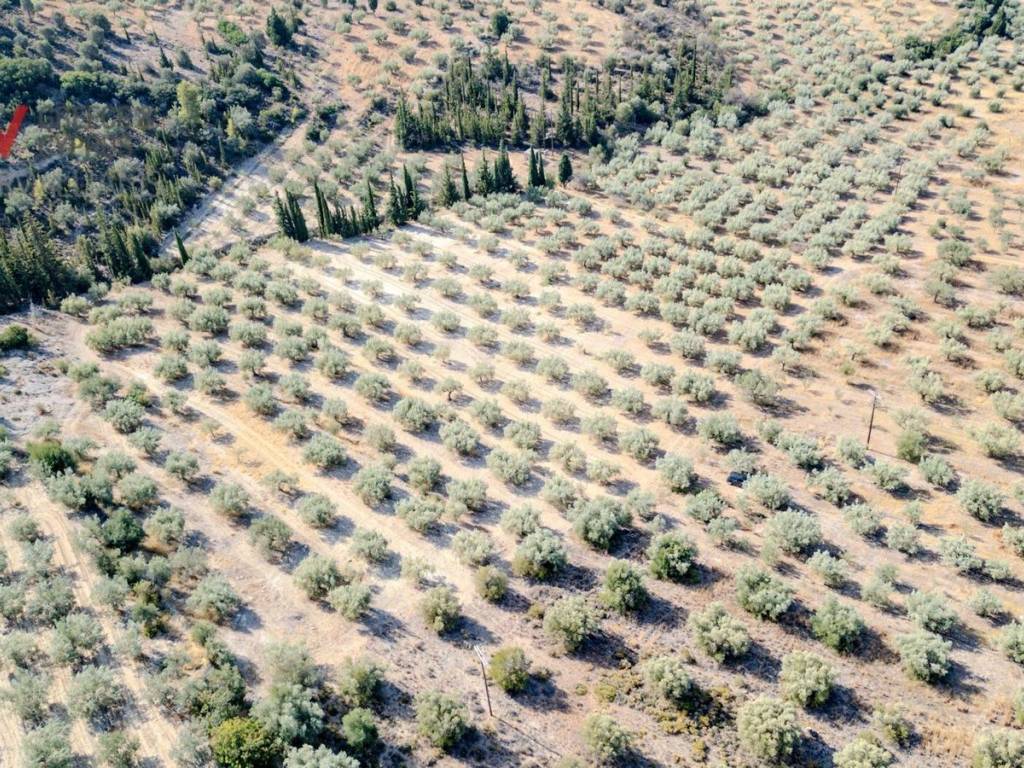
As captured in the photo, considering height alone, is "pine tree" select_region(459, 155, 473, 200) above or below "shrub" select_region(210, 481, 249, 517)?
above

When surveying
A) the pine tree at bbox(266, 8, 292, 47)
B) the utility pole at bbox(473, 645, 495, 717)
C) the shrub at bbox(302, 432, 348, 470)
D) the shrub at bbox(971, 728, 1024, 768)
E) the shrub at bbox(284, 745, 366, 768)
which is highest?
the pine tree at bbox(266, 8, 292, 47)

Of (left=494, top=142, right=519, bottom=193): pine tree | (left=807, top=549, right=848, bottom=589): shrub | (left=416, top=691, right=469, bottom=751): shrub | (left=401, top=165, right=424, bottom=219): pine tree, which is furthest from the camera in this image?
(left=494, top=142, right=519, bottom=193): pine tree

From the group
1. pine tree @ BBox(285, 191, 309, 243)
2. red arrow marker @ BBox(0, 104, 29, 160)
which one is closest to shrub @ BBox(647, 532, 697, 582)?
pine tree @ BBox(285, 191, 309, 243)

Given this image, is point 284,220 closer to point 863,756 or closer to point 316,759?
point 316,759

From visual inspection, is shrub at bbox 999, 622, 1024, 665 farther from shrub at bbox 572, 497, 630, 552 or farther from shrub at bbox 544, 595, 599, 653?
shrub at bbox 544, 595, 599, 653

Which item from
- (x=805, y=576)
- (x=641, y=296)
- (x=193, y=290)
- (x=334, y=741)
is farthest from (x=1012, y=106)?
(x=334, y=741)

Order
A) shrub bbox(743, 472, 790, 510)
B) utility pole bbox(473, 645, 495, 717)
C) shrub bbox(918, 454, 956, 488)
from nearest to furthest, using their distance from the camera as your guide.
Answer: utility pole bbox(473, 645, 495, 717) → shrub bbox(743, 472, 790, 510) → shrub bbox(918, 454, 956, 488)

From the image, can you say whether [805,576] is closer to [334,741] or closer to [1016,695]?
[1016,695]
